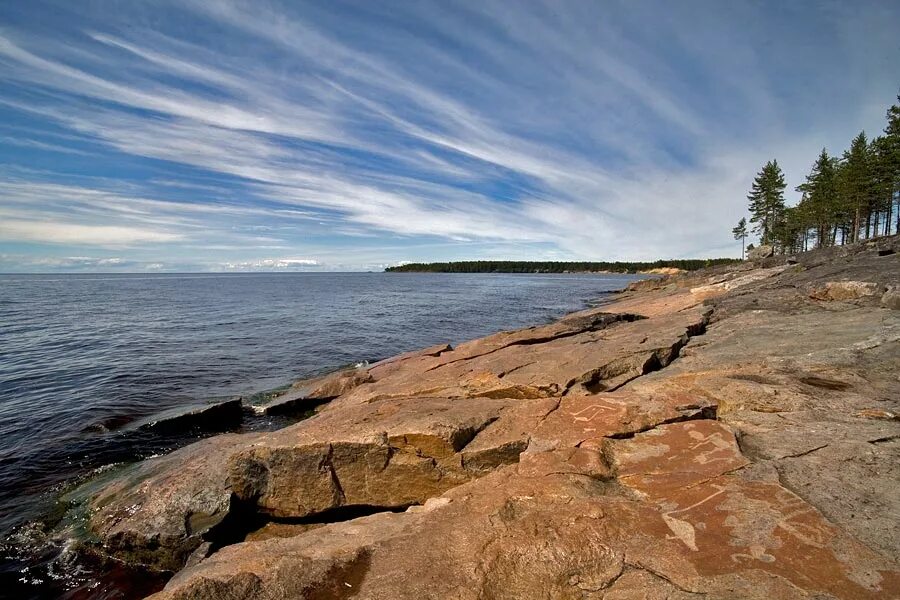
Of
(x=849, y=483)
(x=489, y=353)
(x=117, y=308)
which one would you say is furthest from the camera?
(x=117, y=308)

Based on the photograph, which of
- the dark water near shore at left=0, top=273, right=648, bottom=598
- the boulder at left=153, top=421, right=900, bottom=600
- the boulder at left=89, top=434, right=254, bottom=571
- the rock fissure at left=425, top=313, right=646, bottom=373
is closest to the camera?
the boulder at left=153, top=421, right=900, bottom=600

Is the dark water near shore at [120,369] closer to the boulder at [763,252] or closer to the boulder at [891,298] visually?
the boulder at [891,298]

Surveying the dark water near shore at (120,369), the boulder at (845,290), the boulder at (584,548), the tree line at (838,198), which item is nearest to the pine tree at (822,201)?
the tree line at (838,198)

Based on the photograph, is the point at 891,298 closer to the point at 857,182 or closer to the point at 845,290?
the point at 845,290

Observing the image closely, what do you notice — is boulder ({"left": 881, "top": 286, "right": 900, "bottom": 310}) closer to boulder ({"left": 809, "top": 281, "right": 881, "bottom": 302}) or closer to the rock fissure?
boulder ({"left": 809, "top": 281, "right": 881, "bottom": 302})

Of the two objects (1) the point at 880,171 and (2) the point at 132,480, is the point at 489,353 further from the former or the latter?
(1) the point at 880,171

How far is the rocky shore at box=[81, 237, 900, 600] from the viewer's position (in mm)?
3949

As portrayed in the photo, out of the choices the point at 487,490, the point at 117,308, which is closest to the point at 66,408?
the point at 487,490

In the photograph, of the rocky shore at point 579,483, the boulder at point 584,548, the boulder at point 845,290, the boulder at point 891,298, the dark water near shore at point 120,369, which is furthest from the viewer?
the boulder at point 845,290

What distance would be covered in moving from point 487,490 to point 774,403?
16.8ft

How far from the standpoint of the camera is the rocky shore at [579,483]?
3949mm

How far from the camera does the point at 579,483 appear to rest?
5.26 metres

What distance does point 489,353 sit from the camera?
14305mm

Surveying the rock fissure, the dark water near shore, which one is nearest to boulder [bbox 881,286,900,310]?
the rock fissure
